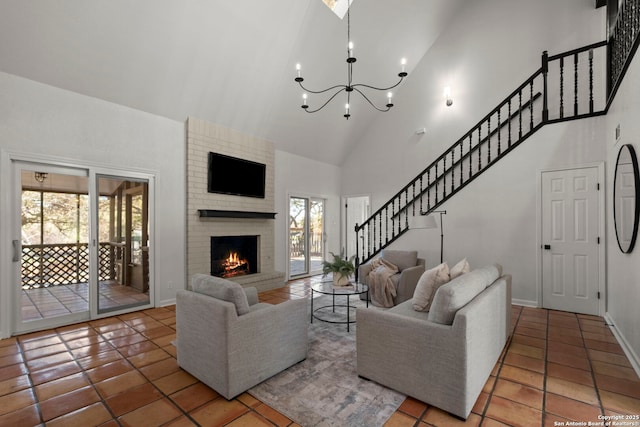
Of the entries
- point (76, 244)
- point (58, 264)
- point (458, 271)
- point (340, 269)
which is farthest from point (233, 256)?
point (458, 271)

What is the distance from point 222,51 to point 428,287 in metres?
3.97

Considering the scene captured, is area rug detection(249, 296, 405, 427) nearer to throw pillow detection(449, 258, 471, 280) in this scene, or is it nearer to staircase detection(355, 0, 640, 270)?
throw pillow detection(449, 258, 471, 280)

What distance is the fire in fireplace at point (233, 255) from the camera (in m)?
5.26

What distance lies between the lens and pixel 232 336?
2.11m

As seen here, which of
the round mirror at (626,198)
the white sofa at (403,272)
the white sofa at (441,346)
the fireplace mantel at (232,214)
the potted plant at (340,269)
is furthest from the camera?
the fireplace mantel at (232,214)

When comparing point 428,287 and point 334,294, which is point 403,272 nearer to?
point 334,294

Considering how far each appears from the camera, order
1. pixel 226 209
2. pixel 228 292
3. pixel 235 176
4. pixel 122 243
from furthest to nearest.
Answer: pixel 235 176 < pixel 226 209 < pixel 122 243 < pixel 228 292

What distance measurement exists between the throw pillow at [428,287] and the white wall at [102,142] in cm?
362

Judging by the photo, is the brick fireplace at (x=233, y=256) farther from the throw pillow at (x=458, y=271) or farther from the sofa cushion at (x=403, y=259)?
the throw pillow at (x=458, y=271)

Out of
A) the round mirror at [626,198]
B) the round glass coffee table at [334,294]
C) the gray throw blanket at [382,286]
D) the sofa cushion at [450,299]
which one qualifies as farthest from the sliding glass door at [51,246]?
the round mirror at [626,198]

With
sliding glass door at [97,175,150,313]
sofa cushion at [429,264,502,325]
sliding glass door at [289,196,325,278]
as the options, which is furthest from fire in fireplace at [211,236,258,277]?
sofa cushion at [429,264,502,325]

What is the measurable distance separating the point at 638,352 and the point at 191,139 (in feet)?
18.5

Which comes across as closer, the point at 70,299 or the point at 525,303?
the point at 70,299

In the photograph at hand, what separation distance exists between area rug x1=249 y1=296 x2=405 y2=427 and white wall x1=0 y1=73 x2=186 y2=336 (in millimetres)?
2896
